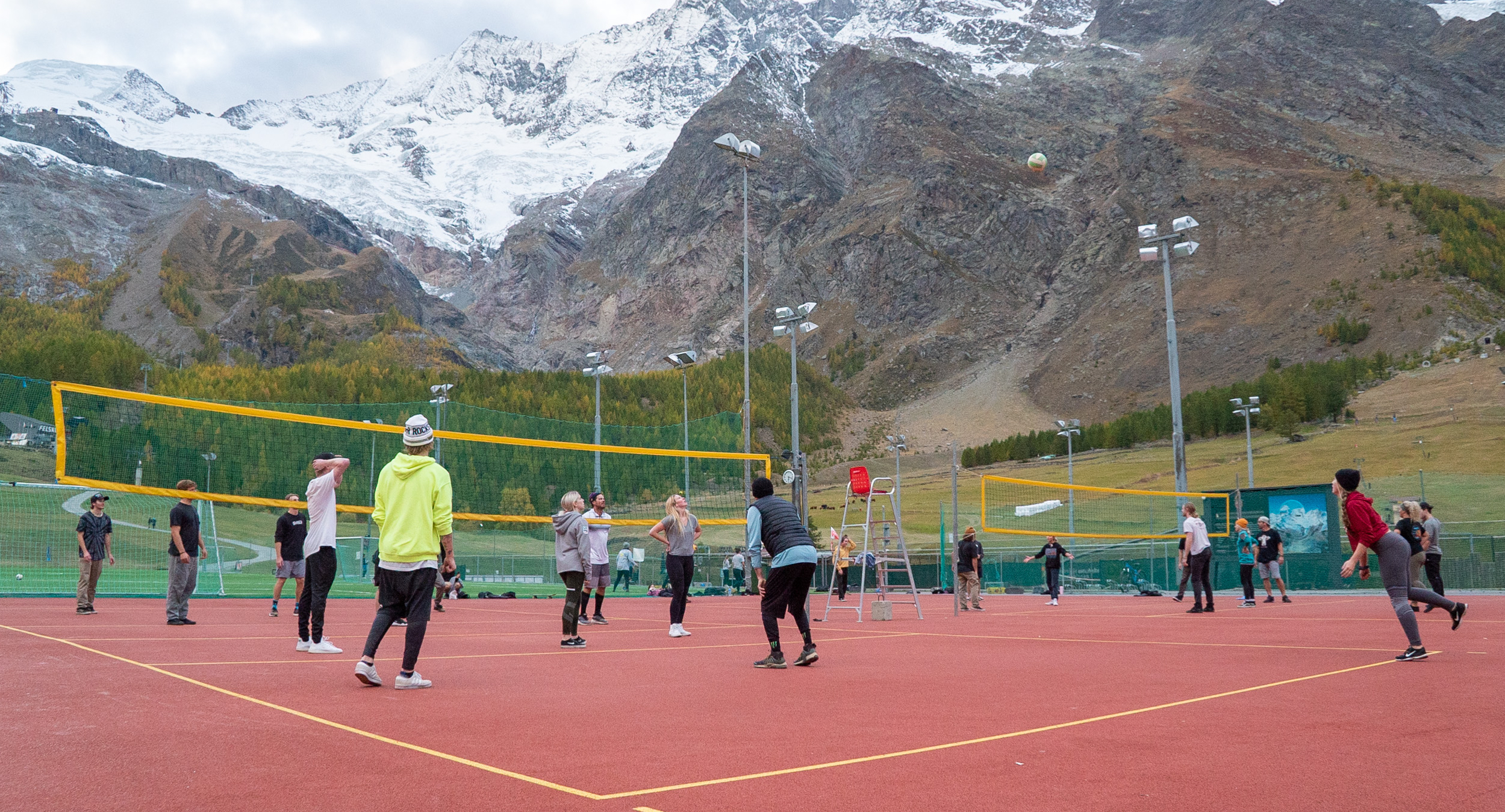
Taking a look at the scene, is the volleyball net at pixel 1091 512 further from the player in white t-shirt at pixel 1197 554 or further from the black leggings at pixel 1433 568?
the black leggings at pixel 1433 568

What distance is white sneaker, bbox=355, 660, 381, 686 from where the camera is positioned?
7.18 metres

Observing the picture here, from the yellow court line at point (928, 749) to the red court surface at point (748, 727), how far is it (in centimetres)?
3

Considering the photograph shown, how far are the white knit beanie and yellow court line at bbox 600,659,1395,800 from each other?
12.5ft

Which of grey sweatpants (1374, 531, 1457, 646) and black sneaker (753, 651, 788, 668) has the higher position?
grey sweatpants (1374, 531, 1457, 646)

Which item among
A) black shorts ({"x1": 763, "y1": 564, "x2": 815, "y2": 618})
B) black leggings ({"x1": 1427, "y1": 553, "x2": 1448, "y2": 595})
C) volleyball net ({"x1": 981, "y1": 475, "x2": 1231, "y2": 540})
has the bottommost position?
black leggings ({"x1": 1427, "y1": 553, "x2": 1448, "y2": 595})

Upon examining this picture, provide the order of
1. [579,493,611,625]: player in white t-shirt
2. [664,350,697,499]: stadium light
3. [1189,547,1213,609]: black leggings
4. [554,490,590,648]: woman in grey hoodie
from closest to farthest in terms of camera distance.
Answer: [554,490,590,648]: woman in grey hoodie, [579,493,611,625]: player in white t-shirt, [1189,547,1213,609]: black leggings, [664,350,697,499]: stadium light

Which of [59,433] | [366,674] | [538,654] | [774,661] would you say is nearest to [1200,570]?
[774,661]

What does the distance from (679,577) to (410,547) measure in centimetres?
582

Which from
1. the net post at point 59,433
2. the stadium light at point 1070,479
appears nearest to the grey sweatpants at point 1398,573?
the stadium light at point 1070,479

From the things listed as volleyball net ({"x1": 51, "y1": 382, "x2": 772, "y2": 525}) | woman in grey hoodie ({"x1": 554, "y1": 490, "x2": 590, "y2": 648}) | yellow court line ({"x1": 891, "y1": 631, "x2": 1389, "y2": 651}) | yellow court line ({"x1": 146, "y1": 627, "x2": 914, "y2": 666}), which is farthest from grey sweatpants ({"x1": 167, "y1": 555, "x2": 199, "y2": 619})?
yellow court line ({"x1": 891, "y1": 631, "x2": 1389, "y2": 651})

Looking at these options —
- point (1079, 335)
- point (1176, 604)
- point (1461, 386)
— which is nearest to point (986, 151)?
point (1079, 335)

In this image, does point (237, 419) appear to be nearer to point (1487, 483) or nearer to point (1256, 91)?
point (1487, 483)

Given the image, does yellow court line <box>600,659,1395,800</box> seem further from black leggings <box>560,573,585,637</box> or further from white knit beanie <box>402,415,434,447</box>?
black leggings <box>560,573,585,637</box>

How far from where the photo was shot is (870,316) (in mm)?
152875
